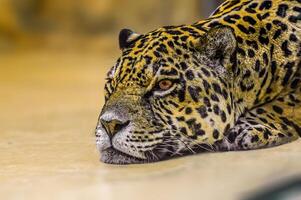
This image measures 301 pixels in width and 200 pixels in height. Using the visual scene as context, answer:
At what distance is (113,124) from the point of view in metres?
6.21

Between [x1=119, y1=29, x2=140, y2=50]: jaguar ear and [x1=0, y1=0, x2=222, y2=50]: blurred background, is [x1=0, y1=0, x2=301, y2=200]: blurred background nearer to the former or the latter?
[x1=0, y1=0, x2=222, y2=50]: blurred background

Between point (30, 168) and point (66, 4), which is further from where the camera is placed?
point (66, 4)

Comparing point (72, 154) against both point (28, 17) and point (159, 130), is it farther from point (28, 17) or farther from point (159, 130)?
point (28, 17)

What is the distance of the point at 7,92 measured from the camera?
12109 millimetres

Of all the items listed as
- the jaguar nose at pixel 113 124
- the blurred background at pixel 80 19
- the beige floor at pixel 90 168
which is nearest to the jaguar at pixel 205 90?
the jaguar nose at pixel 113 124

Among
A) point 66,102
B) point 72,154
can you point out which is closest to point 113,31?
point 66,102

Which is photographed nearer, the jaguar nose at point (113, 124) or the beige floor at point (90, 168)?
the beige floor at point (90, 168)

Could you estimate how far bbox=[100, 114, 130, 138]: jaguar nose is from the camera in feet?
20.4

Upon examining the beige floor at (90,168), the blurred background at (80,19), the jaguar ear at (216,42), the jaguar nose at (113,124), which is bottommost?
the blurred background at (80,19)

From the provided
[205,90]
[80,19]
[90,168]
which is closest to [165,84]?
[205,90]

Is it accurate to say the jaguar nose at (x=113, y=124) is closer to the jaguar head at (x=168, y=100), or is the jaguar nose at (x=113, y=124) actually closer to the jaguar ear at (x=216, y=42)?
the jaguar head at (x=168, y=100)

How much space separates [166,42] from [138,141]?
2.76 feet

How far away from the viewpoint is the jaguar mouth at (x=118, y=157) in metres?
6.41

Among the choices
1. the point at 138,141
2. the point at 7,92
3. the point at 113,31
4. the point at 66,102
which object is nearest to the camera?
the point at 138,141
